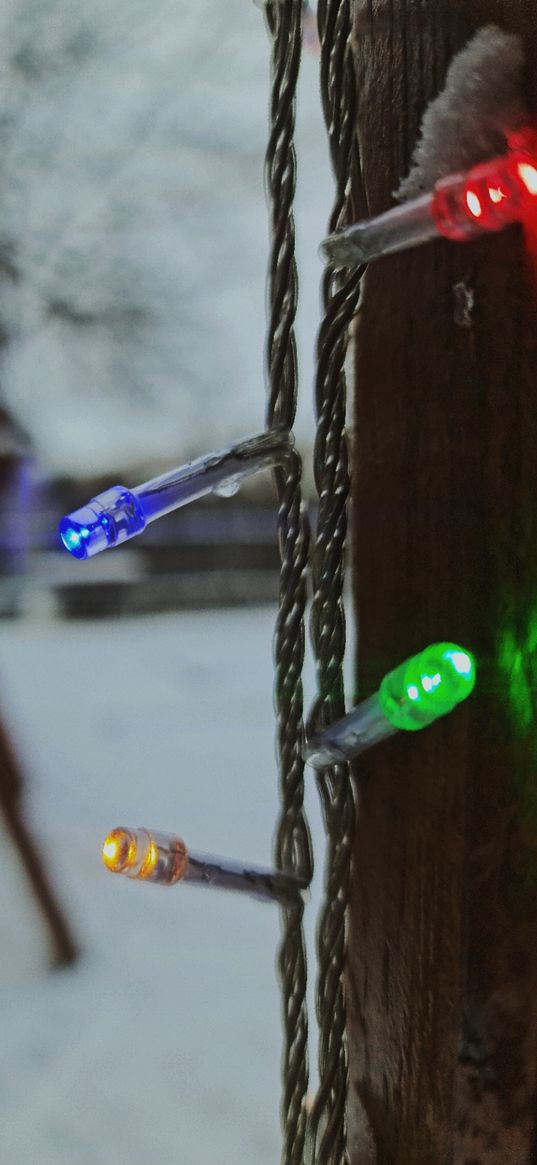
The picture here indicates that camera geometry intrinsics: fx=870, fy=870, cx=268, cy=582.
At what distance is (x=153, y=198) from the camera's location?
2248 mm

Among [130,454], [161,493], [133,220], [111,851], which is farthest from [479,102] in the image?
[130,454]

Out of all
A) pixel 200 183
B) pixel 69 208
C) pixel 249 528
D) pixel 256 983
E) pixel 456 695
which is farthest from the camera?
pixel 249 528

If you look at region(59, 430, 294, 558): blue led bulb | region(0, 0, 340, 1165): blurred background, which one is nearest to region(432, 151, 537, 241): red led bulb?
region(59, 430, 294, 558): blue led bulb

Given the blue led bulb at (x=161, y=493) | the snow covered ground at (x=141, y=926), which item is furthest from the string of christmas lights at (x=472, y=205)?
the snow covered ground at (x=141, y=926)

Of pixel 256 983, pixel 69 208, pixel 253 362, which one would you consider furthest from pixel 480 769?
pixel 69 208

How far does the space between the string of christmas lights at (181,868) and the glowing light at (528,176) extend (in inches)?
13.1

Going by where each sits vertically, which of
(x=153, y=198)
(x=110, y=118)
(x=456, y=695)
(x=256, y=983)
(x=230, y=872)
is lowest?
(x=256, y=983)

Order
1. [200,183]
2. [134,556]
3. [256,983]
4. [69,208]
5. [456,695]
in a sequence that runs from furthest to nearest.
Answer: [134,556] < [69,208] < [200,183] < [256,983] < [456,695]

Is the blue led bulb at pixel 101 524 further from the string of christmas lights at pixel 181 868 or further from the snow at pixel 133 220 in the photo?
the snow at pixel 133 220

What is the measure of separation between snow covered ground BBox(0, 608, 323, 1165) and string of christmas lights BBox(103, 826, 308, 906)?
A: 113cm

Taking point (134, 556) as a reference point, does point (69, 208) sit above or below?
above

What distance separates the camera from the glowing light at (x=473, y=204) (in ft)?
1.19

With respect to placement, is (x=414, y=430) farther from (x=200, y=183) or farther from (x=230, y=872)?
(x=200, y=183)

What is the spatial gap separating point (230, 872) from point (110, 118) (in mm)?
2155
